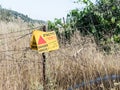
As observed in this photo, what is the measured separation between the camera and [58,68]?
5.73 m

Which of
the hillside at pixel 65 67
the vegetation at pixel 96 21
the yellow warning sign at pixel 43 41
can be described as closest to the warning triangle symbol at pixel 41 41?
the yellow warning sign at pixel 43 41

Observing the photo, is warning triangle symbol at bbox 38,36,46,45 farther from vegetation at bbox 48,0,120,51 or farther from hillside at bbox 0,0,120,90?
vegetation at bbox 48,0,120,51

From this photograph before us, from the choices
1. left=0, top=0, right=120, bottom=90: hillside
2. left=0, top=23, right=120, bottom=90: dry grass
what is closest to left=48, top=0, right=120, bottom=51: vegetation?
left=0, top=0, right=120, bottom=90: hillside

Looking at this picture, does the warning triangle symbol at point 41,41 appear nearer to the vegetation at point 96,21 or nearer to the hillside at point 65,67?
the hillside at point 65,67

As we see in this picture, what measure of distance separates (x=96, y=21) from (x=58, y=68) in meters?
2.42

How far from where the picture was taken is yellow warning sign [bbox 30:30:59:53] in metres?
5.05

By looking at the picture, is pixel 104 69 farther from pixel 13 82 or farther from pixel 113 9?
pixel 113 9

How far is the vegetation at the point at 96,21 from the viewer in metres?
7.34

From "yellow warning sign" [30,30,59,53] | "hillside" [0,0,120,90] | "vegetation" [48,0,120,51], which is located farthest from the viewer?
"vegetation" [48,0,120,51]

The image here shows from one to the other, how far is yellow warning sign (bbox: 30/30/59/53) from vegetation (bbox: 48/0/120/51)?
A: 76.0 inches

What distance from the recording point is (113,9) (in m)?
7.55

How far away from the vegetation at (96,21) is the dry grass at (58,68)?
125 centimetres

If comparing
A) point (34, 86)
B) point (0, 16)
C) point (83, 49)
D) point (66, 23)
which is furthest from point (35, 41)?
point (0, 16)

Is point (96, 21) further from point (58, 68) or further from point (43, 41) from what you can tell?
point (43, 41)
